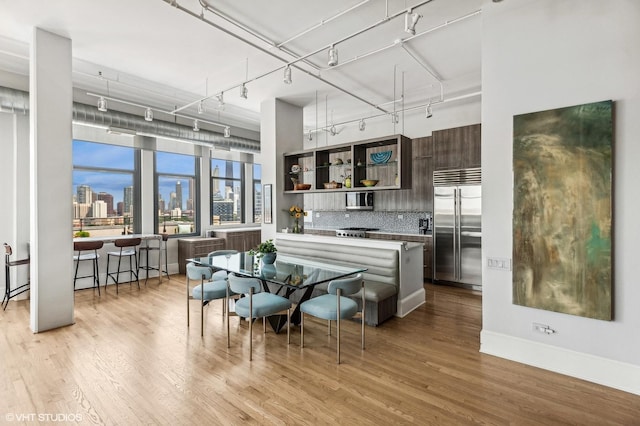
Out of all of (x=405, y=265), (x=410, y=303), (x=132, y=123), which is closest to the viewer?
(x=405, y=265)

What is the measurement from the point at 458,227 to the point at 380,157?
2.02 m

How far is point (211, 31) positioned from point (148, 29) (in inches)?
28.5

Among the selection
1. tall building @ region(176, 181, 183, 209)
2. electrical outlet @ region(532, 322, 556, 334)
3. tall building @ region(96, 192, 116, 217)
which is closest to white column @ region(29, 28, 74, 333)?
tall building @ region(96, 192, 116, 217)

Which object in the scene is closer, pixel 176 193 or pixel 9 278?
pixel 9 278

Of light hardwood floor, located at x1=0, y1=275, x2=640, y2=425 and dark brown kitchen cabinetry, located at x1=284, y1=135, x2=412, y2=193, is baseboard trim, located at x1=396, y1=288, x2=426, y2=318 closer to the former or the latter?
light hardwood floor, located at x1=0, y1=275, x2=640, y2=425

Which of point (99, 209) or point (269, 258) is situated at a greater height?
point (99, 209)

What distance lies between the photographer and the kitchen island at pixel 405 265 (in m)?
4.26

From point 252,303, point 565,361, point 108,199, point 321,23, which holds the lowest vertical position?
point 565,361

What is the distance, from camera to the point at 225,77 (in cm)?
510

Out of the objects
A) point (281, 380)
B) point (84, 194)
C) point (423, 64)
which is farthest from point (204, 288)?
point (423, 64)

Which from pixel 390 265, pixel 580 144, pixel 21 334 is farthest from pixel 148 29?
pixel 580 144

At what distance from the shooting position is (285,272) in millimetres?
3545

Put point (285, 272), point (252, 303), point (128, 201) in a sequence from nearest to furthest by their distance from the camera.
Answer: point (252, 303)
point (285, 272)
point (128, 201)

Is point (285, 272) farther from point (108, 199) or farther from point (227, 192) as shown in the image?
point (227, 192)
